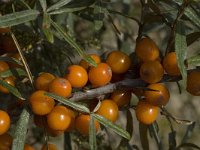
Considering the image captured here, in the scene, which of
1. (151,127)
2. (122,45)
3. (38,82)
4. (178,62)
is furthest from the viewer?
(122,45)

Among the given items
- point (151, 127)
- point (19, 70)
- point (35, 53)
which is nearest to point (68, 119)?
point (19, 70)

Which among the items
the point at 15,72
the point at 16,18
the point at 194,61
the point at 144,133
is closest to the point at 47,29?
the point at 16,18

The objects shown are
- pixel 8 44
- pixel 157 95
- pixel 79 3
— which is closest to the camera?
pixel 157 95

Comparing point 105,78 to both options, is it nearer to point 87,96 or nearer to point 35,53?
point 87,96

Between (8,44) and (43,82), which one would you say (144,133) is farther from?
(8,44)

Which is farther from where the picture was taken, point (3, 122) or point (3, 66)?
point (3, 66)

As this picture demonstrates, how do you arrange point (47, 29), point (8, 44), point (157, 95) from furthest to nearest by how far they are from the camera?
1. point (8, 44)
2. point (157, 95)
3. point (47, 29)

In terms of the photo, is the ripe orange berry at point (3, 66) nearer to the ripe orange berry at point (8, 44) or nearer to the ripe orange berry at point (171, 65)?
the ripe orange berry at point (8, 44)
